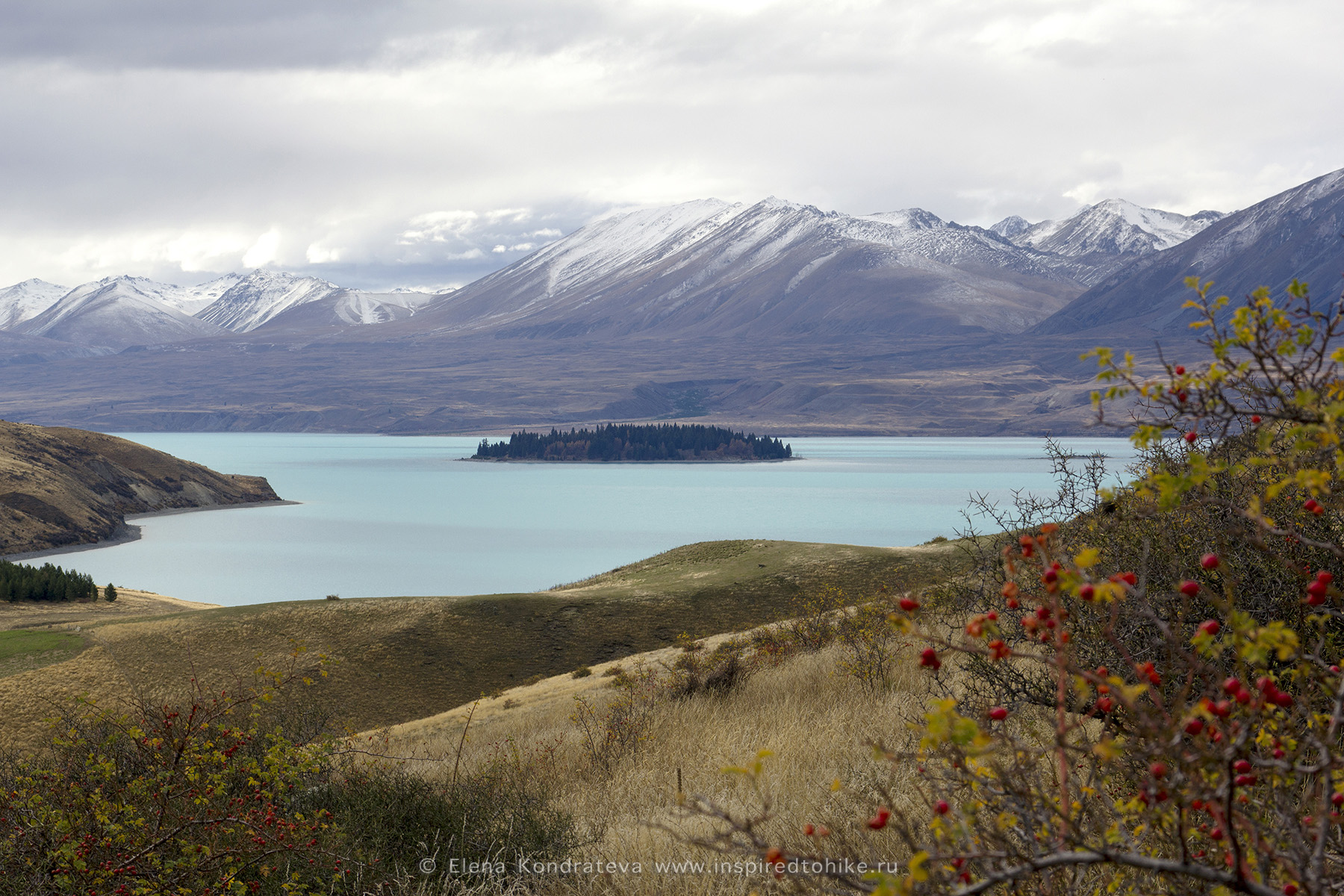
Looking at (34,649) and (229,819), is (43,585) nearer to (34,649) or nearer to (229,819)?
(34,649)

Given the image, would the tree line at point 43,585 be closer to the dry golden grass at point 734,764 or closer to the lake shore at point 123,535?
the lake shore at point 123,535

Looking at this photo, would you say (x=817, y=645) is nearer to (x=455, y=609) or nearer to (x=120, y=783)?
(x=120, y=783)

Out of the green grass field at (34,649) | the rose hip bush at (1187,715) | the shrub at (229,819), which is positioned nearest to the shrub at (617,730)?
the shrub at (229,819)

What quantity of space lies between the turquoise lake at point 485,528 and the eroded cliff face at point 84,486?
3.65 meters

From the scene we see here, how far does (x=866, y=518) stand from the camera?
120625mm

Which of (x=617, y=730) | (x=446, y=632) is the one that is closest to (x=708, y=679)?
(x=617, y=730)

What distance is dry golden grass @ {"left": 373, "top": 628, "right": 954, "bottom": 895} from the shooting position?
6.91m

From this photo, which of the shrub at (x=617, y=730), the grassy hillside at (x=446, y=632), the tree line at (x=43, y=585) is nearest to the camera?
the shrub at (x=617, y=730)

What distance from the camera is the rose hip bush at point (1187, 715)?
2471 millimetres

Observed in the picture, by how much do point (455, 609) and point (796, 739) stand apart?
2998 cm

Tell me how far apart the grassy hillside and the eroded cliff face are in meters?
61.5

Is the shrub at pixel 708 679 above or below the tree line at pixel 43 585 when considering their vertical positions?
above

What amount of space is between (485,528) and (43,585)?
70.2m

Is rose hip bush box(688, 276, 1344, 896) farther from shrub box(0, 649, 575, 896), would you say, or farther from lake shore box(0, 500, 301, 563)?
lake shore box(0, 500, 301, 563)
